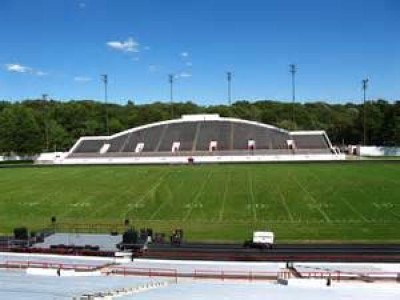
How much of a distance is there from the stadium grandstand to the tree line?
44.9ft

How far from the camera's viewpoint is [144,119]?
144 metres

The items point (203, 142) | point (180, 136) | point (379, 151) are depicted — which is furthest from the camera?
point (180, 136)

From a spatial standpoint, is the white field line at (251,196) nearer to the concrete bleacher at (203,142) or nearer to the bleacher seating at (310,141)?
the concrete bleacher at (203,142)

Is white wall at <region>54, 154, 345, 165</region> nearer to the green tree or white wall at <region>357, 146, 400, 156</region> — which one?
white wall at <region>357, 146, 400, 156</region>

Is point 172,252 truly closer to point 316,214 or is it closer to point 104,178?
point 316,214

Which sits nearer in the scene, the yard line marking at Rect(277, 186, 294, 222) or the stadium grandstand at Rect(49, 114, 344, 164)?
the yard line marking at Rect(277, 186, 294, 222)

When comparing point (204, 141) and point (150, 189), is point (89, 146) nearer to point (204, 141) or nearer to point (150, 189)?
point (204, 141)

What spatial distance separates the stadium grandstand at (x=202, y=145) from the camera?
84.8m

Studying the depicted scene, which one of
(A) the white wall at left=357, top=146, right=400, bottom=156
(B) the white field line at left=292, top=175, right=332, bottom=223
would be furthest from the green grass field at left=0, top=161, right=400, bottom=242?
(A) the white wall at left=357, top=146, right=400, bottom=156

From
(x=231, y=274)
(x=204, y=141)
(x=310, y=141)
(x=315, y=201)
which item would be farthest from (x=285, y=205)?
(x=204, y=141)

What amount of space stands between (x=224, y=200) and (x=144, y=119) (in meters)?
95.7

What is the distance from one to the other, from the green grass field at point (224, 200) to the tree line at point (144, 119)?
37.2 metres

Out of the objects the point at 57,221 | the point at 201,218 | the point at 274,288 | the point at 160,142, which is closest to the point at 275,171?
the point at 201,218

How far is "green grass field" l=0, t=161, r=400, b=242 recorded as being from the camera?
135ft
